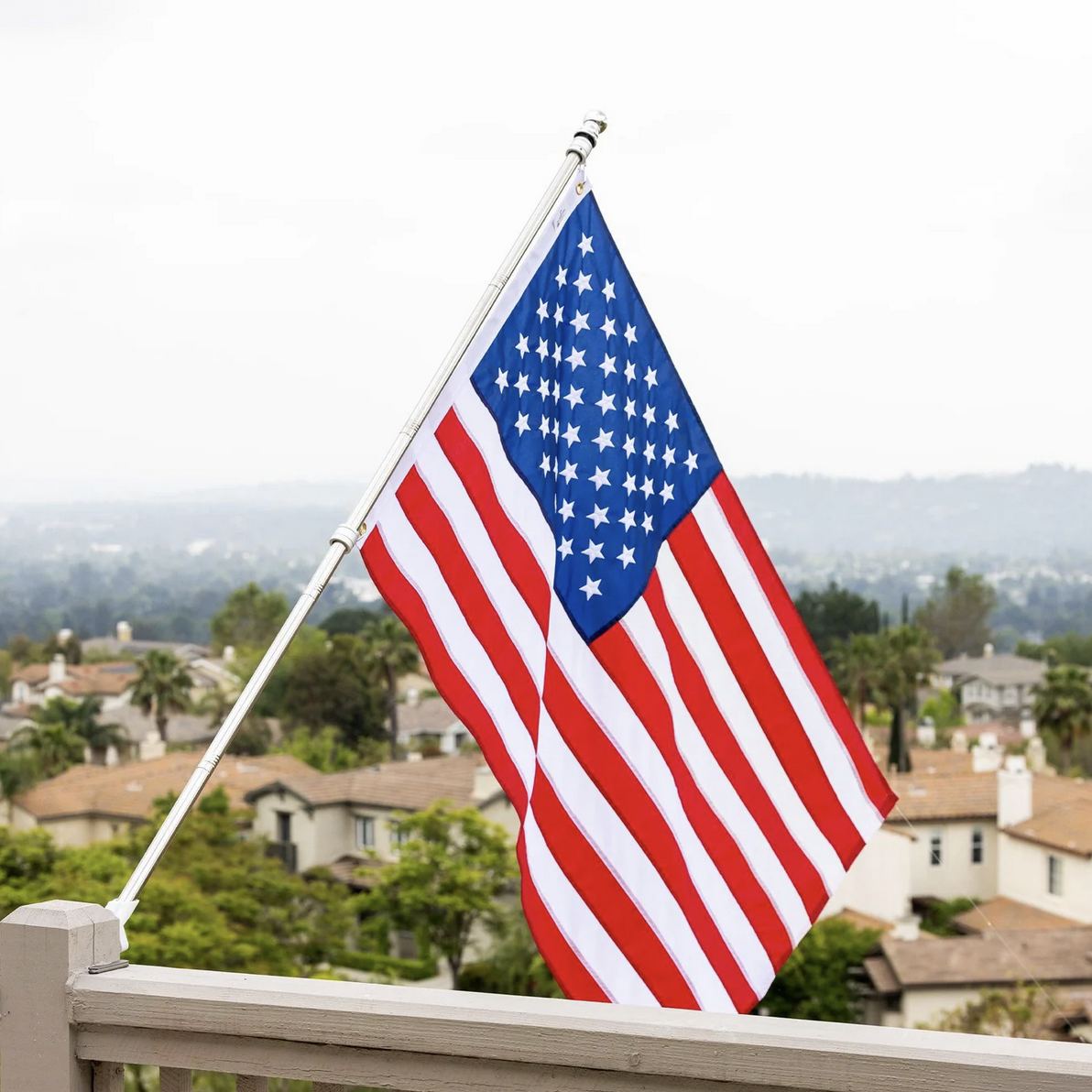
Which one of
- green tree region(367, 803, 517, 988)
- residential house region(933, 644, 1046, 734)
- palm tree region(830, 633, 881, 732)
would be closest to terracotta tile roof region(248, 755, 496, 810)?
green tree region(367, 803, 517, 988)

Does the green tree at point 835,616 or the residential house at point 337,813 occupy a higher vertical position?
the green tree at point 835,616

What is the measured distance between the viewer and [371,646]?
108 meters

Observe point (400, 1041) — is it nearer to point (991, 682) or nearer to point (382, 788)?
point (382, 788)

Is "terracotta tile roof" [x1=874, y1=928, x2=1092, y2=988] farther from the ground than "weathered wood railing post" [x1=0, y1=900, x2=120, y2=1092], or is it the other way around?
"weathered wood railing post" [x1=0, y1=900, x2=120, y2=1092]

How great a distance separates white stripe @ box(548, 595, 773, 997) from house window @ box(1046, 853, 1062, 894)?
2099 inches

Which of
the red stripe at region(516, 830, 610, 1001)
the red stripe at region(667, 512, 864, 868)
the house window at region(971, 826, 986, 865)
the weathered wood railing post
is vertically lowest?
the house window at region(971, 826, 986, 865)

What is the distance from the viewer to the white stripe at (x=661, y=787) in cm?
441

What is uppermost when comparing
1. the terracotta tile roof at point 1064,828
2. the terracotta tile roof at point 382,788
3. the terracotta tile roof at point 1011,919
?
the terracotta tile roof at point 1064,828

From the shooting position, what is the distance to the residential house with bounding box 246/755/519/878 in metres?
61.5

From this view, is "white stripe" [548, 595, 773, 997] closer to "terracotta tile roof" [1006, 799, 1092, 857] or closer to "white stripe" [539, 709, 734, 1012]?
"white stripe" [539, 709, 734, 1012]

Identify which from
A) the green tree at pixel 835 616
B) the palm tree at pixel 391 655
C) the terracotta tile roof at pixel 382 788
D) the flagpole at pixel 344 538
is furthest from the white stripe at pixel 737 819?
the green tree at pixel 835 616

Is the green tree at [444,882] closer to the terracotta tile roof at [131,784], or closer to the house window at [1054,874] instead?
the house window at [1054,874]

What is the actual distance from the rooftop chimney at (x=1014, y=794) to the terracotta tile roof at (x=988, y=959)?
10.9 metres

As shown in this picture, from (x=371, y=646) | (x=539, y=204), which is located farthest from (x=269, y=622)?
(x=539, y=204)
